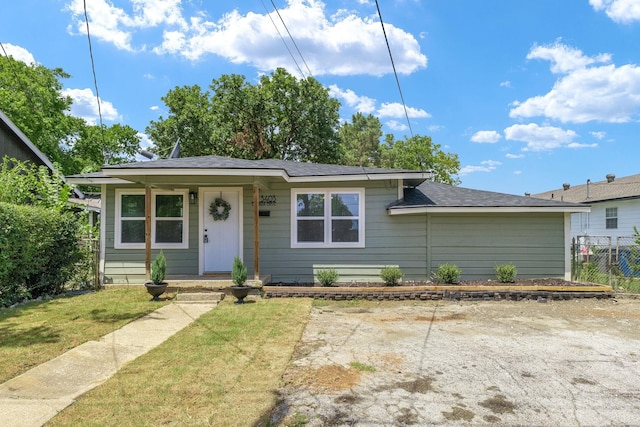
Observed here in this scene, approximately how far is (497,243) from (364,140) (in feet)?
97.6

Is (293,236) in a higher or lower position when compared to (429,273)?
higher

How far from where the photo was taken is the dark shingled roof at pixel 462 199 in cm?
871

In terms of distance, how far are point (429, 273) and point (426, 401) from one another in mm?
6131

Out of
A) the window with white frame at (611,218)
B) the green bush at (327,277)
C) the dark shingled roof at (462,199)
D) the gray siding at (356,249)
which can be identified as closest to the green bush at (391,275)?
the gray siding at (356,249)

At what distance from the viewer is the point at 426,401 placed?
10.2 feet

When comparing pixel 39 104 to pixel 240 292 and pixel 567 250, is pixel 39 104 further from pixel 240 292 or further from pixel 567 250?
pixel 567 250

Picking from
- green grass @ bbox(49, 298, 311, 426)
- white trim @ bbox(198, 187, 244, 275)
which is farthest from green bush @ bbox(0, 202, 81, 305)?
green grass @ bbox(49, 298, 311, 426)

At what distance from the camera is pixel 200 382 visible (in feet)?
11.2

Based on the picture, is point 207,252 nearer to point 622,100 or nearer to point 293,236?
point 293,236

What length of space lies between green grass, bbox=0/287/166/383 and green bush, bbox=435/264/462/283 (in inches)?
226

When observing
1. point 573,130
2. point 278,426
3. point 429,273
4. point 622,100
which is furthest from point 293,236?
point 573,130

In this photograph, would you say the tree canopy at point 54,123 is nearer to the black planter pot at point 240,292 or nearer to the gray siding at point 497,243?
the black planter pot at point 240,292

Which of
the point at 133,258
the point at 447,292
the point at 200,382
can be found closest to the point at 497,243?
the point at 447,292

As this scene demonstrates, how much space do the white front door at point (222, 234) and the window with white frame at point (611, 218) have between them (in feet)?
58.9
